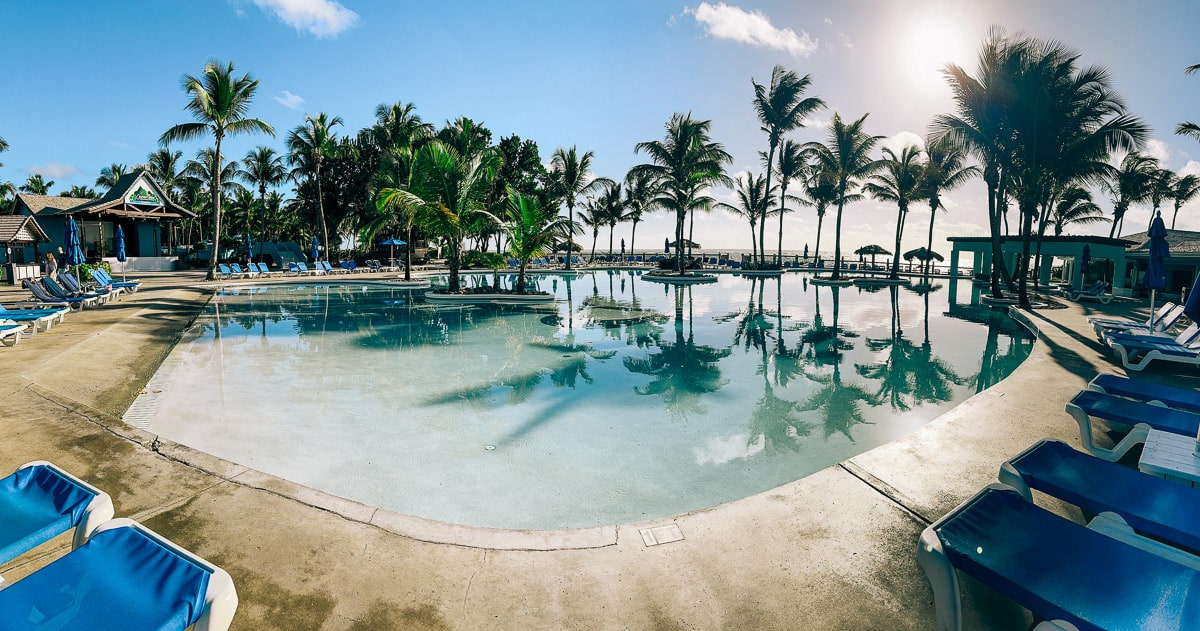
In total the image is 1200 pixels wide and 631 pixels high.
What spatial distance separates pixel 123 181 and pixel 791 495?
39.6 metres

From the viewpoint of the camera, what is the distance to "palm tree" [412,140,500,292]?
57.1 feet

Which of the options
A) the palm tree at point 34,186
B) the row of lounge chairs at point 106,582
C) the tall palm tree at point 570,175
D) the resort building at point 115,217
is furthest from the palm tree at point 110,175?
the row of lounge chairs at point 106,582

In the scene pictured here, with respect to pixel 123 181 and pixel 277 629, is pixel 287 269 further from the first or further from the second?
pixel 277 629

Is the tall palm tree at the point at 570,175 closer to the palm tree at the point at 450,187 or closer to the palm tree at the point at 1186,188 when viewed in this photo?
the palm tree at the point at 450,187

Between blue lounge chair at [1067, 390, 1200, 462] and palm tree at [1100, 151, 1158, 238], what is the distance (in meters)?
42.2

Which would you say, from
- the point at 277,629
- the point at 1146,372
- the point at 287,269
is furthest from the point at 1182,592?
the point at 287,269

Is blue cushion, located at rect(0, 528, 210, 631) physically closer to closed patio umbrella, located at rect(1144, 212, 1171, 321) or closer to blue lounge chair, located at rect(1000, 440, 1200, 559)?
blue lounge chair, located at rect(1000, 440, 1200, 559)

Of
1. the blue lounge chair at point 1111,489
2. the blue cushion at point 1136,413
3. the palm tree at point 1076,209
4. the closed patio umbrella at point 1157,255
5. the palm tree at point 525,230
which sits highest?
the palm tree at point 1076,209

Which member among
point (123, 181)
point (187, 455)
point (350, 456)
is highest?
point (123, 181)

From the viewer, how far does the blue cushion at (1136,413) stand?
4156mm

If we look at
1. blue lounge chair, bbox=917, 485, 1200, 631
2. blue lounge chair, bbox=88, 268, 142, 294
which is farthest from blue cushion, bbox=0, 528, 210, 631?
blue lounge chair, bbox=88, 268, 142, 294

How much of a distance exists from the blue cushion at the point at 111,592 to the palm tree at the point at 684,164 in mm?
28281

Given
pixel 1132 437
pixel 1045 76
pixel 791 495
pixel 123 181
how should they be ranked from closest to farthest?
pixel 791 495
pixel 1132 437
pixel 1045 76
pixel 123 181

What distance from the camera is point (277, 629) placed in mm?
2334
